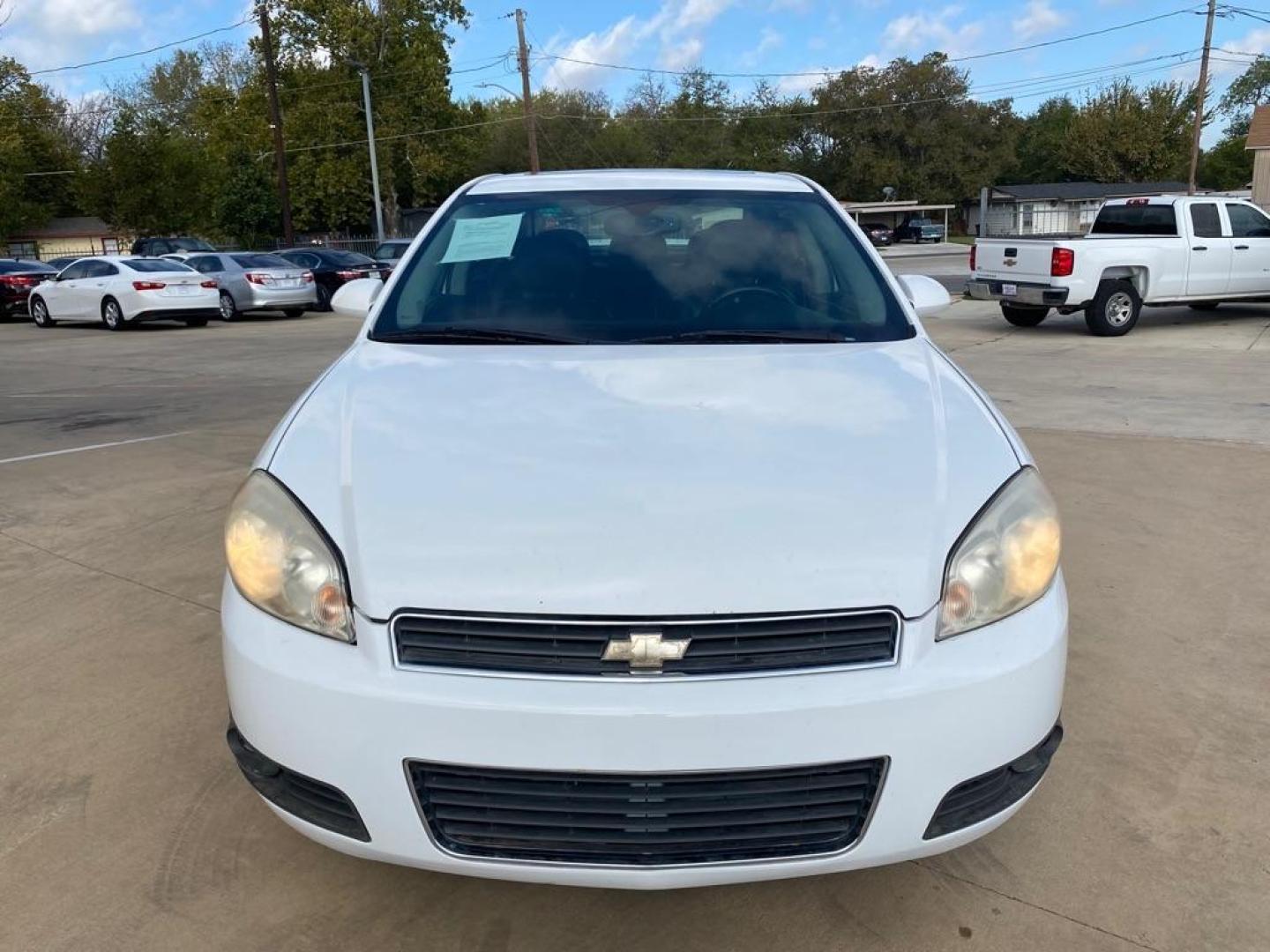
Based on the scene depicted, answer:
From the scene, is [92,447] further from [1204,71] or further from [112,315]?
[1204,71]

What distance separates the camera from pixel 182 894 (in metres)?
2.36

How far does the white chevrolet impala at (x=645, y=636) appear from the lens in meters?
1.82

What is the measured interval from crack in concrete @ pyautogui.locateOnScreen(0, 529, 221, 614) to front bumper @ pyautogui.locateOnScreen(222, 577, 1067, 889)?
2.07 meters

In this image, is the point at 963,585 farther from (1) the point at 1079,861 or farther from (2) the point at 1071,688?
(2) the point at 1071,688

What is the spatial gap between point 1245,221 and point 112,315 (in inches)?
756

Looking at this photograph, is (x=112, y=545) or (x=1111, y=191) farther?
(x=1111, y=191)

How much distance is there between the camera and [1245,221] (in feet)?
46.2

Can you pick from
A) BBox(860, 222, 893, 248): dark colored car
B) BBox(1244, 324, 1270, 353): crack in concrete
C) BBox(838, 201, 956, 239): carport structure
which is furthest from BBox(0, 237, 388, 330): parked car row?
BBox(838, 201, 956, 239): carport structure

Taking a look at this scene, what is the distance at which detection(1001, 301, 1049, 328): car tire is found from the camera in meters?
14.5

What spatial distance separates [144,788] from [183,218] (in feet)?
166

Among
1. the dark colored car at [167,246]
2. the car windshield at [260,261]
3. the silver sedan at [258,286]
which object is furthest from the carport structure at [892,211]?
the silver sedan at [258,286]

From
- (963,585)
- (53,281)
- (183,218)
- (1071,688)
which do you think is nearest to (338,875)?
(963,585)

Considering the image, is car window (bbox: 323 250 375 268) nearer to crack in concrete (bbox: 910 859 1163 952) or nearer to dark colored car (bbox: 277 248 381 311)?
dark colored car (bbox: 277 248 381 311)

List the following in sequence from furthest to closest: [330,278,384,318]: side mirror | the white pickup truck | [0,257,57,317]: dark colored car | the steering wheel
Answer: [0,257,57,317]: dark colored car
the white pickup truck
[330,278,384,318]: side mirror
the steering wheel
